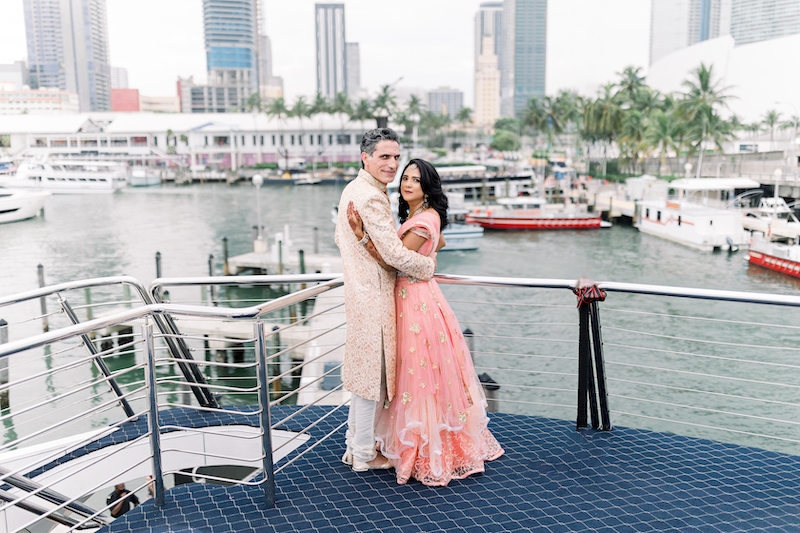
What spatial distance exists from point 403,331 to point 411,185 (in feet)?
2.17

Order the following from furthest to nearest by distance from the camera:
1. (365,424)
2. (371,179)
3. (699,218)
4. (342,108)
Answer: (342,108)
(699,218)
(365,424)
(371,179)

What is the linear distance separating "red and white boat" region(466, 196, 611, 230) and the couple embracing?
34.6 metres

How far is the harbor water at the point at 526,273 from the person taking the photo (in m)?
13.6

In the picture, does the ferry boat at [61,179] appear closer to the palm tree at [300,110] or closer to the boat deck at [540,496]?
the palm tree at [300,110]

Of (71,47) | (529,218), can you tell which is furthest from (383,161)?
(71,47)

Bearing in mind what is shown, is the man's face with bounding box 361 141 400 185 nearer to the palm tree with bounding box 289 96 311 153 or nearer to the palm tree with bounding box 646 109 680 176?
the palm tree with bounding box 646 109 680 176

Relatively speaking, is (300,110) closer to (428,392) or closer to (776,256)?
(776,256)

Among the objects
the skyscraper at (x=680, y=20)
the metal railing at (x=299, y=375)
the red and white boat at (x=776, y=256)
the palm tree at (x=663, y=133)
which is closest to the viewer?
the metal railing at (x=299, y=375)

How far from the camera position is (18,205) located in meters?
39.4

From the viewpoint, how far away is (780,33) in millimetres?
133375

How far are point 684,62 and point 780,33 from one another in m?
68.2

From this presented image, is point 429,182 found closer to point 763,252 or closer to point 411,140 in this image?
point 763,252

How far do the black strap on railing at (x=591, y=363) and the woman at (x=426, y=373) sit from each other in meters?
0.69

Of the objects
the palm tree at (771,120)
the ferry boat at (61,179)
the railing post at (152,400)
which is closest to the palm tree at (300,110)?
the ferry boat at (61,179)
